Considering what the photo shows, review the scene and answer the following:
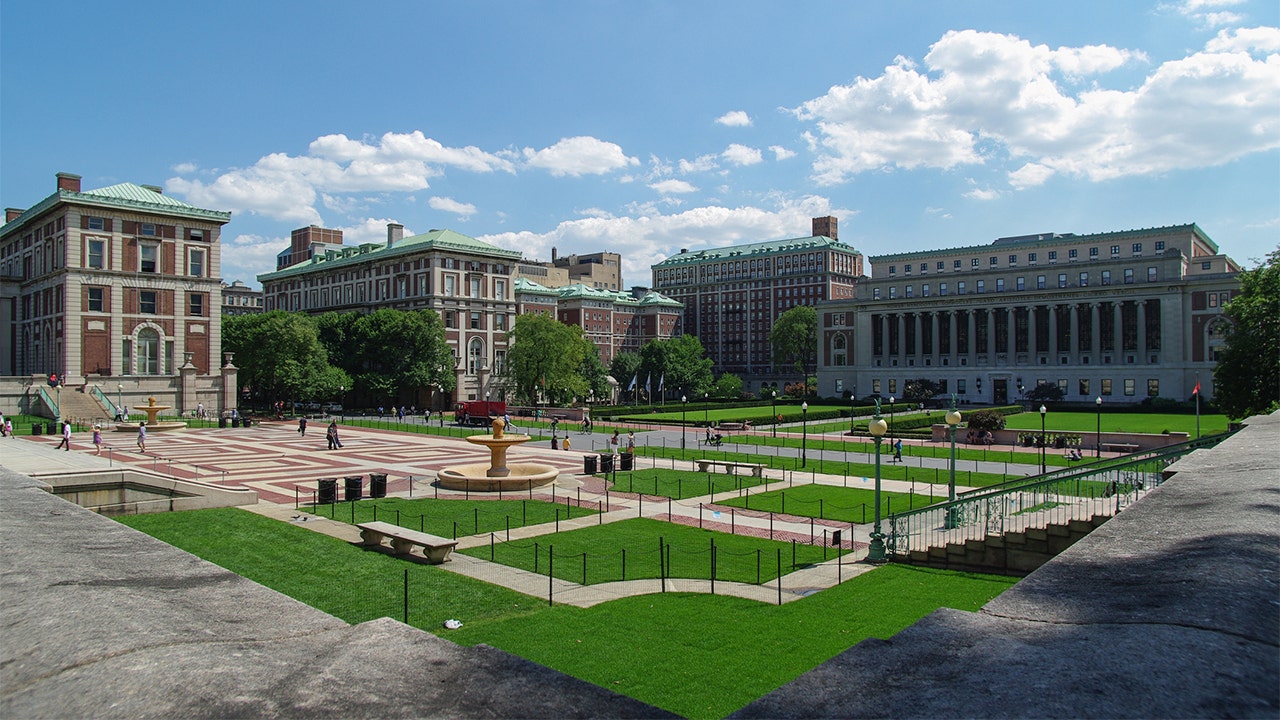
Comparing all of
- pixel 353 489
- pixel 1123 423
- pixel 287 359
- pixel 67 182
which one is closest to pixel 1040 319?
pixel 1123 423

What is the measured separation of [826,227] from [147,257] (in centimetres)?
12983

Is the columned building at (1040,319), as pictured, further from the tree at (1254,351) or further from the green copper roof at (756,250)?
the tree at (1254,351)

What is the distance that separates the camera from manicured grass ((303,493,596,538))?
23922mm

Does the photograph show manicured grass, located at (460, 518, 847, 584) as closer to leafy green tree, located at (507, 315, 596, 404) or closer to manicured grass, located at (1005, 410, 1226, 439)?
manicured grass, located at (1005, 410, 1226, 439)

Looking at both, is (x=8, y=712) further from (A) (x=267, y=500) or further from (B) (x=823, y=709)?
(A) (x=267, y=500)

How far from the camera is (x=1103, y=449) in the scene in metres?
49.9

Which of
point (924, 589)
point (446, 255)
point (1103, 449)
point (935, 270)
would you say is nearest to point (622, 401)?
point (446, 255)

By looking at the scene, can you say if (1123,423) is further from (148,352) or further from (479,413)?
(148,352)

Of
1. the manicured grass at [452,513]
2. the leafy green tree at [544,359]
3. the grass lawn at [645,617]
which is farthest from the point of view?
the leafy green tree at [544,359]

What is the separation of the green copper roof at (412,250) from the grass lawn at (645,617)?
8185 centimetres

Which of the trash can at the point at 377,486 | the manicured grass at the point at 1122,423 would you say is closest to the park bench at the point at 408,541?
Result: the trash can at the point at 377,486

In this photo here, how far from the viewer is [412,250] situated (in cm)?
9956

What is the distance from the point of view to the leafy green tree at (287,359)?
242 ft

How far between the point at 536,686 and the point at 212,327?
78588 mm
